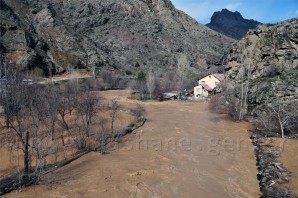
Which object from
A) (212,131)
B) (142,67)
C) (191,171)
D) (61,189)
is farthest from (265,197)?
(142,67)

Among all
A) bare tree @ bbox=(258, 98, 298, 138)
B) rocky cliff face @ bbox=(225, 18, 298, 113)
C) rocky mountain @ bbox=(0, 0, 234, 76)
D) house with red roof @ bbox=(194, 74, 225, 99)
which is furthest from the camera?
rocky mountain @ bbox=(0, 0, 234, 76)

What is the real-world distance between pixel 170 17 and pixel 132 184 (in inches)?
4584

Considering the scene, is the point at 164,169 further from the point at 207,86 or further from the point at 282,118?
the point at 207,86

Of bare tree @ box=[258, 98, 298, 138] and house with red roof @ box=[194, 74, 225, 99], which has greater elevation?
house with red roof @ box=[194, 74, 225, 99]

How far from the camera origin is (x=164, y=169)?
67.8ft

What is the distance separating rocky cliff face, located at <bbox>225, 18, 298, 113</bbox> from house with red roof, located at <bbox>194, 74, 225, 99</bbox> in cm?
1353

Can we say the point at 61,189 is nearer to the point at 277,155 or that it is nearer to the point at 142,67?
the point at 277,155

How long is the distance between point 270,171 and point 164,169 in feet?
23.9

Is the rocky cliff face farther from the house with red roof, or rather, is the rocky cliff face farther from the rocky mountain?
the rocky mountain

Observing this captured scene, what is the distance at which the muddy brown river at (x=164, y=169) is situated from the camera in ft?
56.0

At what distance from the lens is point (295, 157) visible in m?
23.1

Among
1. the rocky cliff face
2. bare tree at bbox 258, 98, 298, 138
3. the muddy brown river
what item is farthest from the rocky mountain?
bare tree at bbox 258, 98, 298, 138

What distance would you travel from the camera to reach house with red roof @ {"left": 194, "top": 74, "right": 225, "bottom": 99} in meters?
66.8

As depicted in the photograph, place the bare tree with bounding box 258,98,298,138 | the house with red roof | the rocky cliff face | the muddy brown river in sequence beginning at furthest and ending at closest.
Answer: the house with red roof → the rocky cliff face → the bare tree with bounding box 258,98,298,138 → the muddy brown river
